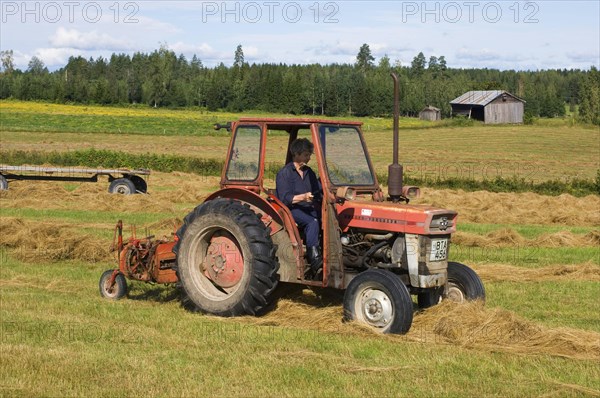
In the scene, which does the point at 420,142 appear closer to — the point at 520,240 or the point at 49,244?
the point at 520,240

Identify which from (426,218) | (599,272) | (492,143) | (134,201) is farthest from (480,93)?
(426,218)

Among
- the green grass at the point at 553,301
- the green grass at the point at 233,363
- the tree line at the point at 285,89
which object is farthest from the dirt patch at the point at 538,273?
the tree line at the point at 285,89

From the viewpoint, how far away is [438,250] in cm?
882

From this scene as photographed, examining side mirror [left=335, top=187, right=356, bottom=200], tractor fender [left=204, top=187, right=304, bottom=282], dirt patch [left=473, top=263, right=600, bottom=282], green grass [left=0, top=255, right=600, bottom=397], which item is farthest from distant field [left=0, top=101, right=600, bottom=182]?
green grass [left=0, top=255, right=600, bottom=397]

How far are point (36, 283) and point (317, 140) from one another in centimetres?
485

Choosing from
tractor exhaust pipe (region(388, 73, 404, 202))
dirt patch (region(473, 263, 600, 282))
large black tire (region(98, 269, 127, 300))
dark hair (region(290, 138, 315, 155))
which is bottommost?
dirt patch (region(473, 263, 600, 282))

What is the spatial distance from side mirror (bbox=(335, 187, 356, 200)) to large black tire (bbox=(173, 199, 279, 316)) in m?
0.96

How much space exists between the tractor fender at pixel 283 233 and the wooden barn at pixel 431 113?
79.8 meters

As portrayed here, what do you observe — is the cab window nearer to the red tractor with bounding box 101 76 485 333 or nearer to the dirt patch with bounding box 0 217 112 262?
the red tractor with bounding box 101 76 485 333

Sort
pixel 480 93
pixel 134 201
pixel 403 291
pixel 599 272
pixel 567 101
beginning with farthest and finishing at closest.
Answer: pixel 567 101 → pixel 480 93 → pixel 134 201 → pixel 599 272 → pixel 403 291

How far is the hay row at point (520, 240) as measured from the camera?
53.9 ft

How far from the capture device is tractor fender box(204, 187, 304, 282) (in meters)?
9.10

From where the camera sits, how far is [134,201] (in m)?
22.9

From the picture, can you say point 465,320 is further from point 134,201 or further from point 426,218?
point 134,201
